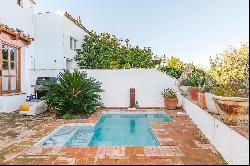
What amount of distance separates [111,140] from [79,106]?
336 centimetres

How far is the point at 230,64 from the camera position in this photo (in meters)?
9.46

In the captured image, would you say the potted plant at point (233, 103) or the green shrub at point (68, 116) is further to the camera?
the green shrub at point (68, 116)

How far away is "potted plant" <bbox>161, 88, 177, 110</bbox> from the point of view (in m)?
13.0

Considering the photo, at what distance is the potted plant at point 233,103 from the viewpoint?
5.43m

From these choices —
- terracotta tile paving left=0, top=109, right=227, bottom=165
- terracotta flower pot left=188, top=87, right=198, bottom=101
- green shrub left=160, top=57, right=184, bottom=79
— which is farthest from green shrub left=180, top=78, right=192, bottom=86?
terracotta tile paving left=0, top=109, right=227, bottom=165

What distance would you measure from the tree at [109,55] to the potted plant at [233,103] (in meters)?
20.3

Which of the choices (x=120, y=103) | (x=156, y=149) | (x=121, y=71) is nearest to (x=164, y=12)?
(x=121, y=71)

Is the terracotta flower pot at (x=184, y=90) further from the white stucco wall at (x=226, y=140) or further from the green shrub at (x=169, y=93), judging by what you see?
the white stucco wall at (x=226, y=140)

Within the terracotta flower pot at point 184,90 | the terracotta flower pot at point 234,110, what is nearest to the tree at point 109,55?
the terracotta flower pot at point 184,90

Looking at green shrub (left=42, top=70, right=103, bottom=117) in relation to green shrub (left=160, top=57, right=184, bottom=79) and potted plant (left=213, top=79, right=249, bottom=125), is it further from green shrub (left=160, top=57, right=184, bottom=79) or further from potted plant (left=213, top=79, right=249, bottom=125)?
green shrub (left=160, top=57, right=184, bottom=79)

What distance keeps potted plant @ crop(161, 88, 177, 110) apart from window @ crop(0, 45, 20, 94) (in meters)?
6.66

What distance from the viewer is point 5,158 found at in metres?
5.46

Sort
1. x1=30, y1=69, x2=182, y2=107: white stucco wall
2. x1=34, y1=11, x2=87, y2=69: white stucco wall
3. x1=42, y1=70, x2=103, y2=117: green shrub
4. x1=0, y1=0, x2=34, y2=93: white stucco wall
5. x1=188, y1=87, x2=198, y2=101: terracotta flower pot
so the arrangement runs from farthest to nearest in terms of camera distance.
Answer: x1=34, y1=11, x2=87, y2=69: white stucco wall → x1=30, y1=69, x2=182, y2=107: white stucco wall → x1=0, y1=0, x2=34, y2=93: white stucco wall → x1=42, y1=70, x2=103, y2=117: green shrub → x1=188, y1=87, x2=198, y2=101: terracotta flower pot

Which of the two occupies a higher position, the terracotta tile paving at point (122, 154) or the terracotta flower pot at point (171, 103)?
the terracotta flower pot at point (171, 103)
